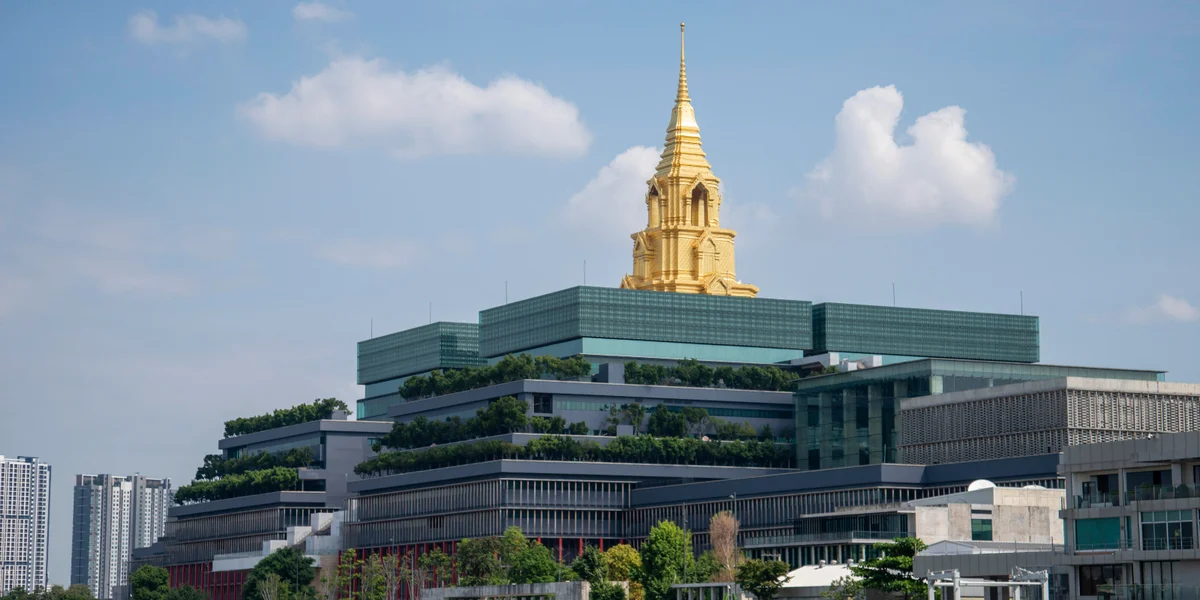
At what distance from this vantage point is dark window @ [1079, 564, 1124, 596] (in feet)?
376

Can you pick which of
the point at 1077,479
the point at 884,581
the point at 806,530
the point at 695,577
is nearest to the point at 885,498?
the point at 806,530

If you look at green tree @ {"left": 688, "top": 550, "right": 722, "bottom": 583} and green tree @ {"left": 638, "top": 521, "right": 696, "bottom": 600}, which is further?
green tree @ {"left": 638, "top": 521, "right": 696, "bottom": 600}

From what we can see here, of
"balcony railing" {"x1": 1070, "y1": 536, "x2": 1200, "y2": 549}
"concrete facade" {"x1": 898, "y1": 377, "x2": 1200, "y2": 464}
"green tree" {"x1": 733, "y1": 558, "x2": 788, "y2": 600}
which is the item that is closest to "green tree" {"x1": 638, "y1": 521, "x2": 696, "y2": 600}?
"green tree" {"x1": 733, "y1": 558, "x2": 788, "y2": 600}

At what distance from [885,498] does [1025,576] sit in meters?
78.6

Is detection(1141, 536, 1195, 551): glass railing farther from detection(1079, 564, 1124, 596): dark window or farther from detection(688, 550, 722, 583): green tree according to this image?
detection(688, 550, 722, 583): green tree

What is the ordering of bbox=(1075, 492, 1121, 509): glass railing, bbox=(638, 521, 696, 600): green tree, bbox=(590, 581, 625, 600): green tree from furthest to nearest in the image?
1. bbox=(638, 521, 696, 600): green tree
2. bbox=(590, 581, 625, 600): green tree
3. bbox=(1075, 492, 1121, 509): glass railing

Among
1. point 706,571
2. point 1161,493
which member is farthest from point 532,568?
point 1161,493

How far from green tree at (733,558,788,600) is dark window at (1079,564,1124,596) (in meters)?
39.7

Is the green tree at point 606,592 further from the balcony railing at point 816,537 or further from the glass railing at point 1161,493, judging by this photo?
the glass railing at point 1161,493

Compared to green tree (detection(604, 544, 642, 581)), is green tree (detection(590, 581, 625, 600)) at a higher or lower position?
lower

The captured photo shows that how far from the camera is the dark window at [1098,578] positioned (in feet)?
376

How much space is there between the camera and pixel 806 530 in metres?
196

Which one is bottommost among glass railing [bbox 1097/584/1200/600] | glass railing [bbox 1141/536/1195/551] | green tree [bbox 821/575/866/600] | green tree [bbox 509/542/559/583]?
glass railing [bbox 1097/584/1200/600]

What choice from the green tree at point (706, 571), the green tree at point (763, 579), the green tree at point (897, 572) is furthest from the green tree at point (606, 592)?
the green tree at point (897, 572)
